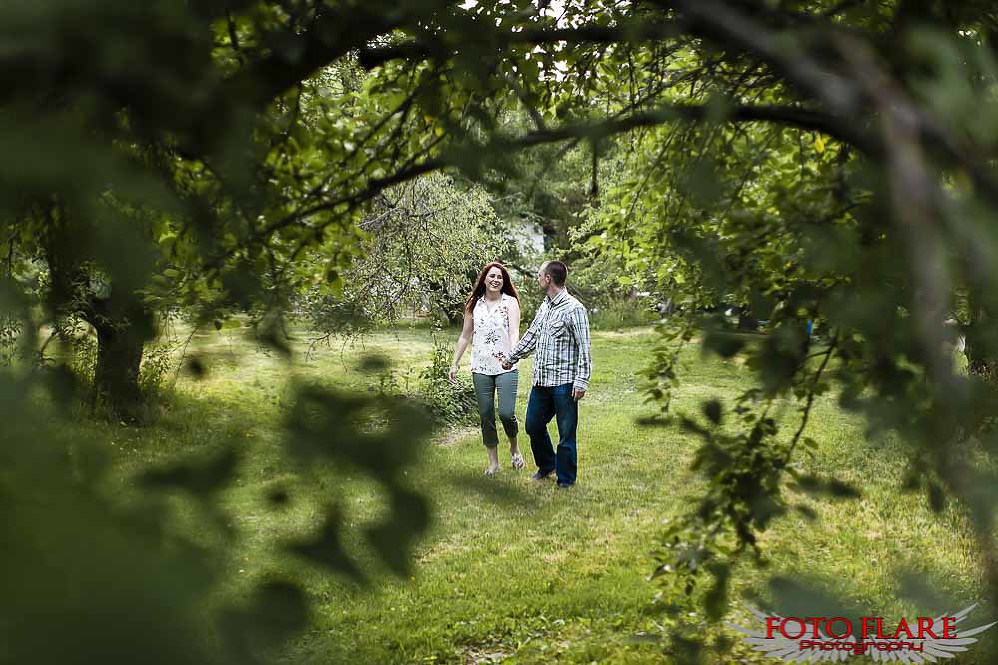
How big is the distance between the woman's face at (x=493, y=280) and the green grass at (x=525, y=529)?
3.16 ft

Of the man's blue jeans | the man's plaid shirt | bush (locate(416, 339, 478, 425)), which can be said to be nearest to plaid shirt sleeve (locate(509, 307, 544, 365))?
the man's plaid shirt

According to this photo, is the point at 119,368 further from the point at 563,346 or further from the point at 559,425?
the point at 559,425

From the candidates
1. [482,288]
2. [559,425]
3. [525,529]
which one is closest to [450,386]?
[482,288]

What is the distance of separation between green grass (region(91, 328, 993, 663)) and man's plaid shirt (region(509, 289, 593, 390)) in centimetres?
74

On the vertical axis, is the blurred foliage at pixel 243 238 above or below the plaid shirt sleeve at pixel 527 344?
above

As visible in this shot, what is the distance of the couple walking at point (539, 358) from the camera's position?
553 cm

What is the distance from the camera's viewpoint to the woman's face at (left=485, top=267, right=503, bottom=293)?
18.9 feet

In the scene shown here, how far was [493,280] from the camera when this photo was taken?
18.9ft

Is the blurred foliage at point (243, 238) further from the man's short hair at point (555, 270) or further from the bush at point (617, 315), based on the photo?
the bush at point (617, 315)

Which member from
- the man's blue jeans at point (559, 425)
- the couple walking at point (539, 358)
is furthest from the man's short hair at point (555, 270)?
the man's blue jeans at point (559, 425)

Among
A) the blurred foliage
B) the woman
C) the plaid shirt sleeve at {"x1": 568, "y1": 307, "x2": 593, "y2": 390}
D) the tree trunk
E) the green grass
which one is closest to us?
the blurred foliage

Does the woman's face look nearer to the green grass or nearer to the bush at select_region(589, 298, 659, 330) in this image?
the green grass

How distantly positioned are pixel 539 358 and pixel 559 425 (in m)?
0.53

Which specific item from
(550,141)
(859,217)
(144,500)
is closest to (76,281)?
(144,500)
